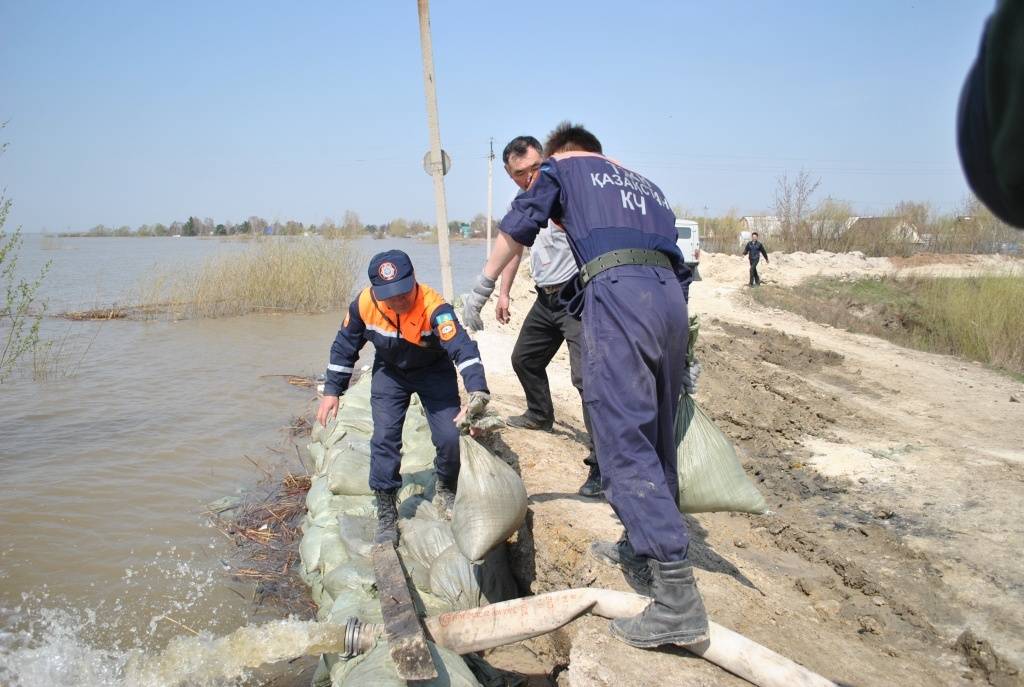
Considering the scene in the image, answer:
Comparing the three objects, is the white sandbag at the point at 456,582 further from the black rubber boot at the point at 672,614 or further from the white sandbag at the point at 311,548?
the black rubber boot at the point at 672,614

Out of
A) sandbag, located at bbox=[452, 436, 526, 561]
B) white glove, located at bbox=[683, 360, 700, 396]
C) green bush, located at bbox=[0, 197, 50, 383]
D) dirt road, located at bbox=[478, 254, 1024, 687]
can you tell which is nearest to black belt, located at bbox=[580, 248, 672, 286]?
white glove, located at bbox=[683, 360, 700, 396]

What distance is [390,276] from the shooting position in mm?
3172

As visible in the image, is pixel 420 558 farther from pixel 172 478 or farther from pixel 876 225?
pixel 876 225

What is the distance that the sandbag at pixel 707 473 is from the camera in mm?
2465

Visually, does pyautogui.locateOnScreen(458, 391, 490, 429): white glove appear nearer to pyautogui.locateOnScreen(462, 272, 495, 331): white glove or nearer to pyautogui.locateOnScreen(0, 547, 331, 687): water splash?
pyautogui.locateOnScreen(462, 272, 495, 331): white glove

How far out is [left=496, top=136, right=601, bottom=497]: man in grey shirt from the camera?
3371 mm

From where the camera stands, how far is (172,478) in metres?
5.60

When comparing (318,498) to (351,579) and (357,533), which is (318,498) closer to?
(357,533)

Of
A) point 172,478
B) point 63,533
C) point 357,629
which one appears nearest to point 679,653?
point 357,629

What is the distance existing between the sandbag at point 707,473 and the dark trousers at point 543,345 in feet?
3.38

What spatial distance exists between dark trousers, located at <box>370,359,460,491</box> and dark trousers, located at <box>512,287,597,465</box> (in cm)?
56

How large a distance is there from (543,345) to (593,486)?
85cm

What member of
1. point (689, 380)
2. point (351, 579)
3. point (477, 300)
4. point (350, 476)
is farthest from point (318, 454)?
point (689, 380)

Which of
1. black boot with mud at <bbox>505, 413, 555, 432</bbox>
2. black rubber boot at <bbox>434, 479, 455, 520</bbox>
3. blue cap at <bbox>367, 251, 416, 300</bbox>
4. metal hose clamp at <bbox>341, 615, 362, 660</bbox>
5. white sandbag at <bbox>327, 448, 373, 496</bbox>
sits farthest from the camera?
black boot with mud at <bbox>505, 413, 555, 432</bbox>
